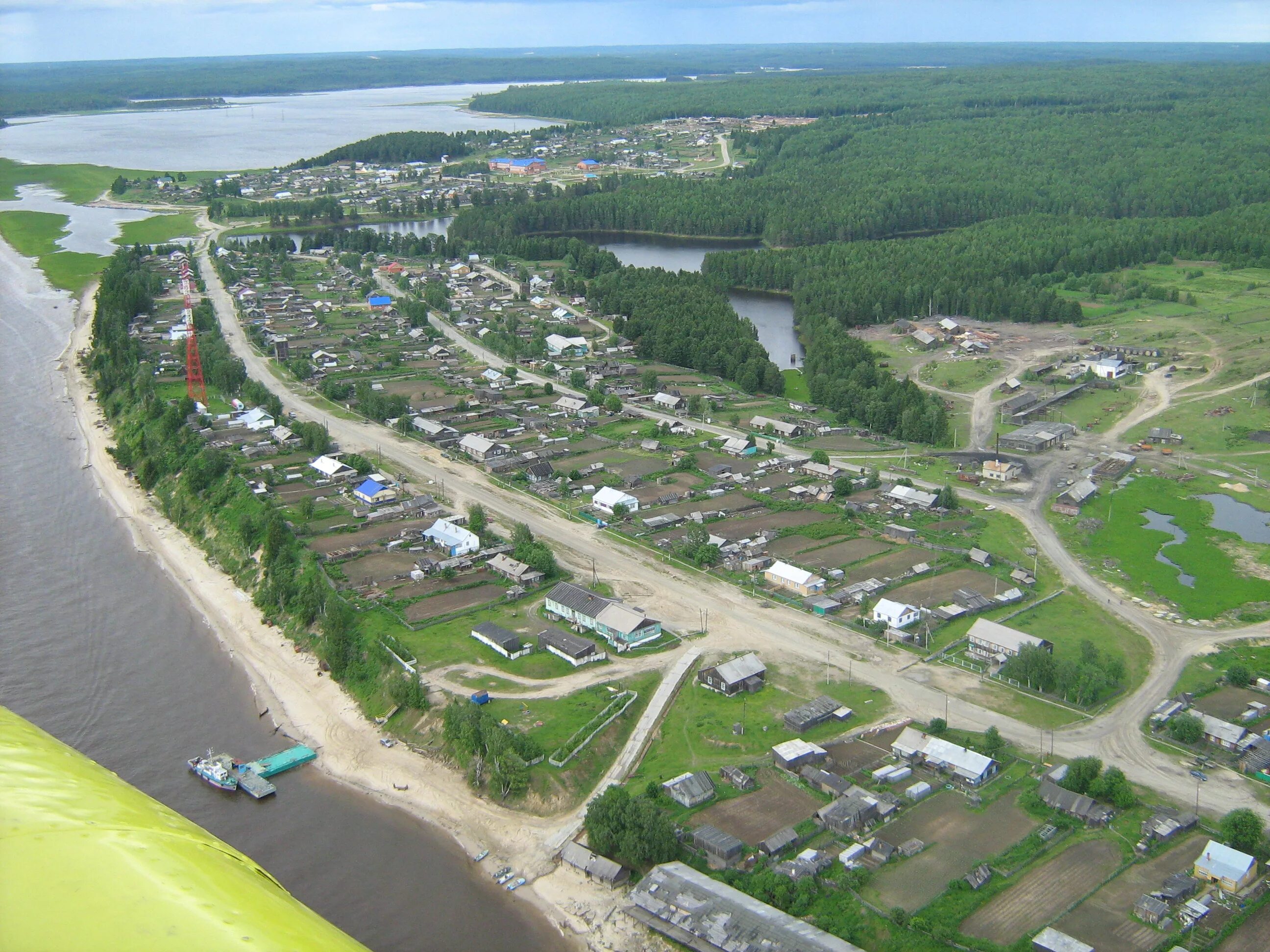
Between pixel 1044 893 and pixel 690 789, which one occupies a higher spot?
pixel 690 789

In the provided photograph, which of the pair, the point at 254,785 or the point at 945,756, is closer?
the point at 945,756

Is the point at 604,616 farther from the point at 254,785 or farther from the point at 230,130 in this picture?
the point at 230,130

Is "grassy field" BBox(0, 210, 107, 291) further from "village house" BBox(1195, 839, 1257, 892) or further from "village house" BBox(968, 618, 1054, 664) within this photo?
"village house" BBox(1195, 839, 1257, 892)

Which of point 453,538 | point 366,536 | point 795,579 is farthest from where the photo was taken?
point 366,536

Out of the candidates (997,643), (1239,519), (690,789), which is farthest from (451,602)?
(1239,519)

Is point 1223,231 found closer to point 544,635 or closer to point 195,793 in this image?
point 544,635

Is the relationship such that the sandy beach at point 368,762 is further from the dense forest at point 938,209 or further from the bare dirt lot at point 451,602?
the dense forest at point 938,209

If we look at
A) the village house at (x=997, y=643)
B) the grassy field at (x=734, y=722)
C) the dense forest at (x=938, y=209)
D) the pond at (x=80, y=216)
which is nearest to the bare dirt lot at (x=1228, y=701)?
the village house at (x=997, y=643)

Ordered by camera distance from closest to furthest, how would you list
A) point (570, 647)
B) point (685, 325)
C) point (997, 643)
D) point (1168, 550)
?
point (997, 643) < point (570, 647) < point (1168, 550) < point (685, 325)
